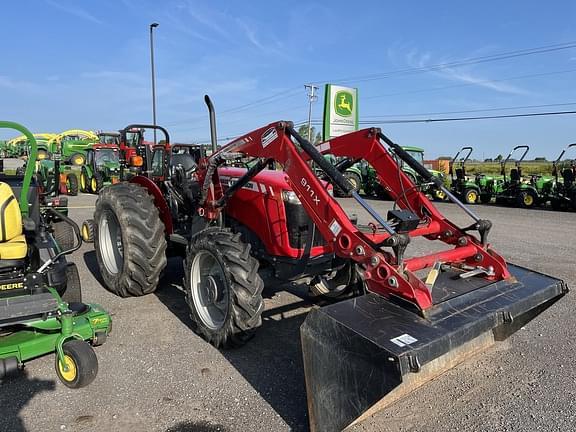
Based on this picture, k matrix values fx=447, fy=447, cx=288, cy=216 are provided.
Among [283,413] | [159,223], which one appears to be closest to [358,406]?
[283,413]

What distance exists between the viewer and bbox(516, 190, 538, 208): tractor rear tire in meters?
15.8

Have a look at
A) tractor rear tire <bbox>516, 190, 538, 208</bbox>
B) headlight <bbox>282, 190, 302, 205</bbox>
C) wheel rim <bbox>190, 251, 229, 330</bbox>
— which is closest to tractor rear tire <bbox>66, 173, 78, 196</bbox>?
wheel rim <bbox>190, 251, 229, 330</bbox>

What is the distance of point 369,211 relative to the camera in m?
3.04

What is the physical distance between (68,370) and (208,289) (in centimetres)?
121

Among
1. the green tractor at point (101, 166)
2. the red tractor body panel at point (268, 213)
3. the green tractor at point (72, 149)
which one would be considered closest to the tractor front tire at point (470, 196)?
the green tractor at point (101, 166)

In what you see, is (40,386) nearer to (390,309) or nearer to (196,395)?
(196,395)

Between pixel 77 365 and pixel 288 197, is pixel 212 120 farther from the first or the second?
pixel 77 365

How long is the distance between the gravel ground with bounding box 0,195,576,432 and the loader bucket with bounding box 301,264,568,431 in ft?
1.18

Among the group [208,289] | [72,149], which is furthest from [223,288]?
[72,149]

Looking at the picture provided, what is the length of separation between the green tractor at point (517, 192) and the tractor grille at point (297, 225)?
13.3 meters

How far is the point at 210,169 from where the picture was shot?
4.27 meters

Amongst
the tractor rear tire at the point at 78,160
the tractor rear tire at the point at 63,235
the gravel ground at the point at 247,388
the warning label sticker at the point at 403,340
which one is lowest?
the gravel ground at the point at 247,388

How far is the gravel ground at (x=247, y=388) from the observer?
9.12 ft

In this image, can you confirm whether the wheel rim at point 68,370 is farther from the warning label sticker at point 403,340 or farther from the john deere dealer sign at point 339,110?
the john deere dealer sign at point 339,110
